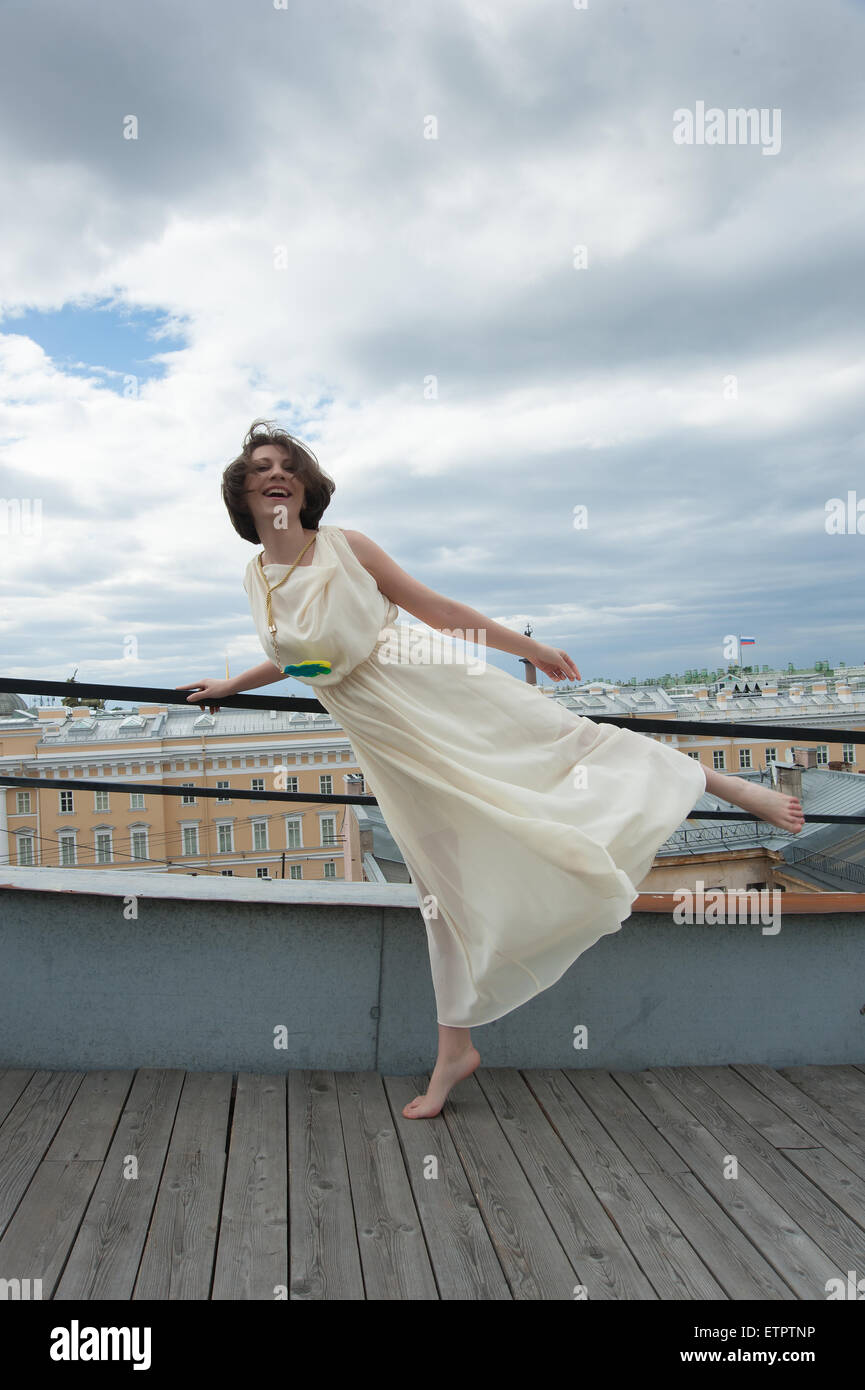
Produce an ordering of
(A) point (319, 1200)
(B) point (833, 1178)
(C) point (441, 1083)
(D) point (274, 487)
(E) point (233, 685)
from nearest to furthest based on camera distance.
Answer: (A) point (319, 1200), (B) point (833, 1178), (D) point (274, 487), (C) point (441, 1083), (E) point (233, 685)

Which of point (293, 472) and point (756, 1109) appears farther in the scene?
point (756, 1109)

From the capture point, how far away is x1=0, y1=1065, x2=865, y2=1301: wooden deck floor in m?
1.37

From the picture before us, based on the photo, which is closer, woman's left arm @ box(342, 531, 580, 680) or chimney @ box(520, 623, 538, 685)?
woman's left arm @ box(342, 531, 580, 680)

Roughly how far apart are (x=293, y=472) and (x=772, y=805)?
50.2 inches

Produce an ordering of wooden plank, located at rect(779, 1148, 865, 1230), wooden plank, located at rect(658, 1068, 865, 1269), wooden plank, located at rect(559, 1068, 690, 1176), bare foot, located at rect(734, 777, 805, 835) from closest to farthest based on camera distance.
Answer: wooden plank, located at rect(658, 1068, 865, 1269) → wooden plank, located at rect(779, 1148, 865, 1230) → wooden plank, located at rect(559, 1068, 690, 1176) → bare foot, located at rect(734, 777, 805, 835)

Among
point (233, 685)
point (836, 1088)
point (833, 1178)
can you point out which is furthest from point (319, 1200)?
point (836, 1088)

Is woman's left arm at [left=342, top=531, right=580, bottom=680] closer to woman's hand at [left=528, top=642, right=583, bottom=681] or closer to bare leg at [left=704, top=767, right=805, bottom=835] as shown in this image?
woman's hand at [left=528, top=642, right=583, bottom=681]

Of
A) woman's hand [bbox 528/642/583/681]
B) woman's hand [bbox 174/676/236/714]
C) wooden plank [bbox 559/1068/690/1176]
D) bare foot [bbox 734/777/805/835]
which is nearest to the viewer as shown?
wooden plank [bbox 559/1068/690/1176]

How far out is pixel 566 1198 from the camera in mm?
1592

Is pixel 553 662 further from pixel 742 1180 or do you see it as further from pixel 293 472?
pixel 742 1180

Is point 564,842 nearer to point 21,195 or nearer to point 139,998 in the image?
point 139,998

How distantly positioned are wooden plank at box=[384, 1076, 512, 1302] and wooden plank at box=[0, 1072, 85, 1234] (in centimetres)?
74

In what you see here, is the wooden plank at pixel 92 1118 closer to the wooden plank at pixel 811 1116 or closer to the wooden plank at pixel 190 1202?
the wooden plank at pixel 190 1202

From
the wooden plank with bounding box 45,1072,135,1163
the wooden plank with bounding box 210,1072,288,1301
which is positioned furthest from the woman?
the wooden plank with bounding box 45,1072,135,1163
